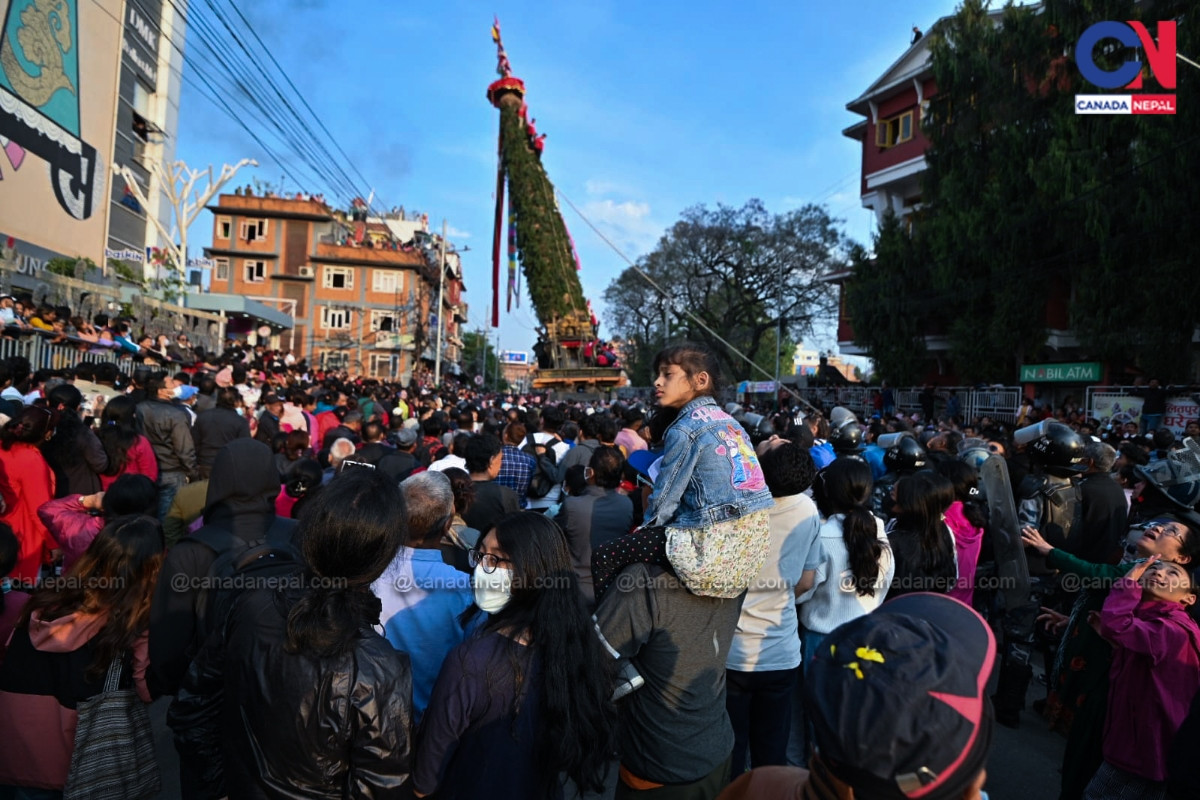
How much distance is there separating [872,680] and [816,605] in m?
2.56

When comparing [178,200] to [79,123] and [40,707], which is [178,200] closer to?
[79,123]

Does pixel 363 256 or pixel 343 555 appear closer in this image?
pixel 343 555

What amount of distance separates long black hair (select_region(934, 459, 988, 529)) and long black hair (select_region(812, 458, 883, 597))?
48.5 inches

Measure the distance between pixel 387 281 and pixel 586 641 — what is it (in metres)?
46.6

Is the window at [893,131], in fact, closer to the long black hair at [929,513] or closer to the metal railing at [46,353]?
the metal railing at [46,353]

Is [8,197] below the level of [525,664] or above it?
above

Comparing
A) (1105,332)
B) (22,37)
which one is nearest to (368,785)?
(1105,332)

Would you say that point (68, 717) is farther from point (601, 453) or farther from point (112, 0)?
point (112, 0)

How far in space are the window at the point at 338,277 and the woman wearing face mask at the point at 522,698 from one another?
4638 cm

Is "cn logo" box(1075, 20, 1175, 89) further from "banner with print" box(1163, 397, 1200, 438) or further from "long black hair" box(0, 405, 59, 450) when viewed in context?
"long black hair" box(0, 405, 59, 450)

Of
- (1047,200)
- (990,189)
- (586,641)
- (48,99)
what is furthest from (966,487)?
(48,99)

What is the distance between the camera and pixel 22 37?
651 inches

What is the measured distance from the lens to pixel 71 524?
3719mm

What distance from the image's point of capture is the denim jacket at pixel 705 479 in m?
2.19
